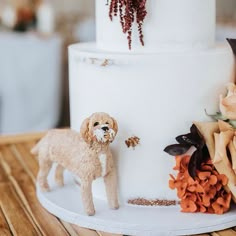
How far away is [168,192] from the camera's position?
923 mm

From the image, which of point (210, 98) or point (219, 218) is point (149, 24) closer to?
point (210, 98)

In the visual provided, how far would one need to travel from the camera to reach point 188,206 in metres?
0.88

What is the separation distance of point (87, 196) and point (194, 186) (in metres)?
0.19

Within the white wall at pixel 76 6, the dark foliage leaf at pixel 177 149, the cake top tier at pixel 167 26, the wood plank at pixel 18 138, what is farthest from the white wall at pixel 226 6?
the dark foliage leaf at pixel 177 149

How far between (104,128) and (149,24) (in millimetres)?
214

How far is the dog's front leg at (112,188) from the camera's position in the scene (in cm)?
90

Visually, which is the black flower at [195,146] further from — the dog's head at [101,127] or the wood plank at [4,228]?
the wood plank at [4,228]

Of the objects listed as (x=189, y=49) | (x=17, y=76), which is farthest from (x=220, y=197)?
(x=17, y=76)

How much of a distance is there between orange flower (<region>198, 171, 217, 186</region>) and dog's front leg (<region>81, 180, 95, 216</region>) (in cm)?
20

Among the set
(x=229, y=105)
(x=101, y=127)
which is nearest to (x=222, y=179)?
(x=229, y=105)

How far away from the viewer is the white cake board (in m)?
0.83

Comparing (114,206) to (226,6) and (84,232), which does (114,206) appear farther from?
(226,6)

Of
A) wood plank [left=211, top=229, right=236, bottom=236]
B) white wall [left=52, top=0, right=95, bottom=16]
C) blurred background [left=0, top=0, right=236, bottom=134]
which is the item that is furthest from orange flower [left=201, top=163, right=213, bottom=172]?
white wall [left=52, top=0, right=95, bottom=16]

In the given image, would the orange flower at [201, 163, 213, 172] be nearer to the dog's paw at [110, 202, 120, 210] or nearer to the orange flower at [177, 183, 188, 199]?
the orange flower at [177, 183, 188, 199]
